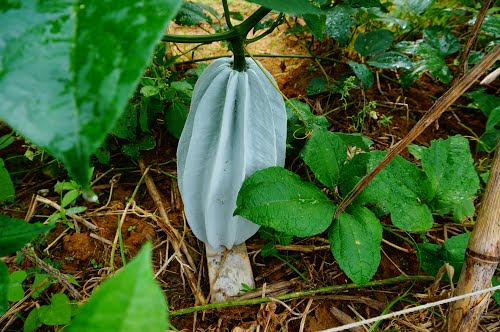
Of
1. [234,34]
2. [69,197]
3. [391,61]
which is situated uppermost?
[234,34]

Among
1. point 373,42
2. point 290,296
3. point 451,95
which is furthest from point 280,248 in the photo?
point 373,42

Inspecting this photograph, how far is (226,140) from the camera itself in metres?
0.92

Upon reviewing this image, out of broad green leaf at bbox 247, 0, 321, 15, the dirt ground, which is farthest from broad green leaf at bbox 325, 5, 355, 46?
broad green leaf at bbox 247, 0, 321, 15

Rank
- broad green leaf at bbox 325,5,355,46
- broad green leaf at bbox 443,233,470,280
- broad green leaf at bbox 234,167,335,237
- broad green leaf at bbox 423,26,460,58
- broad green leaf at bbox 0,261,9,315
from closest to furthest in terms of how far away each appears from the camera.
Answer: broad green leaf at bbox 0,261,9,315 < broad green leaf at bbox 234,167,335,237 < broad green leaf at bbox 443,233,470,280 < broad green leaf at bbox 325,5,355,46 < broad green leaf at bbox 423,26,460,58

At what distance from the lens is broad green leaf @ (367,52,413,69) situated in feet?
4.20

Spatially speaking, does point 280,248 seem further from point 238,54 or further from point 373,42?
point 373,42

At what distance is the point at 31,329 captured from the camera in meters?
0.90

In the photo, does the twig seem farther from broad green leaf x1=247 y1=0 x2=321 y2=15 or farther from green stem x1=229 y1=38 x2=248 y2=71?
broad green leaf x1=247 y1=0 x2=321 y2=15

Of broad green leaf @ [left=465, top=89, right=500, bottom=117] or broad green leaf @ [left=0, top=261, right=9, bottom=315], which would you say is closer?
broad green leaf @ [left=0, top=261, right=9, bottom=315]

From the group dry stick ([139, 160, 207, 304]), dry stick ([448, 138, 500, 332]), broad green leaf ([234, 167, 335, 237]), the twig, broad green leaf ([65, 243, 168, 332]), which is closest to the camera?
broad green leaf ([65, 243, 168, 332])

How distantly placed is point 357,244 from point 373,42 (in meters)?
0.76

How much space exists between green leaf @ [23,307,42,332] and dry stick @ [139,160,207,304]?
0.33 meters

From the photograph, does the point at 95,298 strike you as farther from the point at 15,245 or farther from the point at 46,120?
the point at 15,245

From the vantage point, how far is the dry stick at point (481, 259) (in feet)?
2.31
